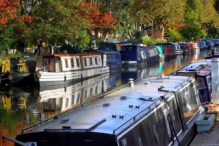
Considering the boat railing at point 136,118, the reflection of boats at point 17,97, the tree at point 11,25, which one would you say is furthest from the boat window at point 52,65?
the boat railing at point 136,118

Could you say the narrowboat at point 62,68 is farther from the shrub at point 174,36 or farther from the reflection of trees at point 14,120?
the shrub at point 174,36

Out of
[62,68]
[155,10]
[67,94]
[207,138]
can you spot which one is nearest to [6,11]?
[62,68]

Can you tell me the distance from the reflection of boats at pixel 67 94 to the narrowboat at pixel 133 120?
10.3 m

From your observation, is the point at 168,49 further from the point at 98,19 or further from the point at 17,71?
the point at 17,71

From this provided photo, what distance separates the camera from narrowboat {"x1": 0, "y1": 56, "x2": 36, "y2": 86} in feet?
104

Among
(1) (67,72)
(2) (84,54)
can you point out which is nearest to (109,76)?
(2) (84,54)

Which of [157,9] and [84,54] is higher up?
[157,9]

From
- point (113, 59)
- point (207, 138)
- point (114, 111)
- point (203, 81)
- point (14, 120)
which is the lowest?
point (14, 120)

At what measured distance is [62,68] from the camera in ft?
109

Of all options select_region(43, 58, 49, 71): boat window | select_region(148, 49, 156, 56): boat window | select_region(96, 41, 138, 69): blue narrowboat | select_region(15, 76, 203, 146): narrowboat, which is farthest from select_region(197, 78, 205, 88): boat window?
select_region(148, 49, 156, 56): boat window

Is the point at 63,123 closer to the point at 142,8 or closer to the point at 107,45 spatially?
the point at 107,45

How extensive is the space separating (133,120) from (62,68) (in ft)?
83.2

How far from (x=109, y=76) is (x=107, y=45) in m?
9.81

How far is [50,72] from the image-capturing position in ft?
105
